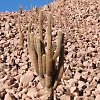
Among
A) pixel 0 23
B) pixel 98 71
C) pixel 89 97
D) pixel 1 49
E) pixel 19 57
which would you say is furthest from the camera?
pixel 0 23

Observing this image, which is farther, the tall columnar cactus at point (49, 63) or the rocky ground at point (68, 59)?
the rocky ground at point (68, 59)

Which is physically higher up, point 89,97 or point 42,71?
point 42,71

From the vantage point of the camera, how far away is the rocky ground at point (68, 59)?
27.1 ft

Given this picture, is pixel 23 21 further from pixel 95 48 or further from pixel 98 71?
pixel 98 71

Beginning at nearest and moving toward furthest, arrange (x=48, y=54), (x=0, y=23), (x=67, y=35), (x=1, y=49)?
(x=48, y=54) < (x=1, y=49) < (x=67, y=35) < (x=0, y=23)

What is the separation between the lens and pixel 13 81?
898 centimetres

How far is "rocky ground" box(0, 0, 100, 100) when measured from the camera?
8258 millimetres

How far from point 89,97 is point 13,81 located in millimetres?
1886

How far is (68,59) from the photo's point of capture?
10.8m

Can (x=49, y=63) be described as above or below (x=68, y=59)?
below

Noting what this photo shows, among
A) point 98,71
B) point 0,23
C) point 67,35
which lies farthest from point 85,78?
point 0,23

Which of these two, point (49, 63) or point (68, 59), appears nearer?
point (49, 63)

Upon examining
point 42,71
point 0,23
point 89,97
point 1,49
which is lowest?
point 89,97

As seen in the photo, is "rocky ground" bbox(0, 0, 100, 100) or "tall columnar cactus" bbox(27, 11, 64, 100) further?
"rocky ground" bbox(0, 0, 100, 100)
